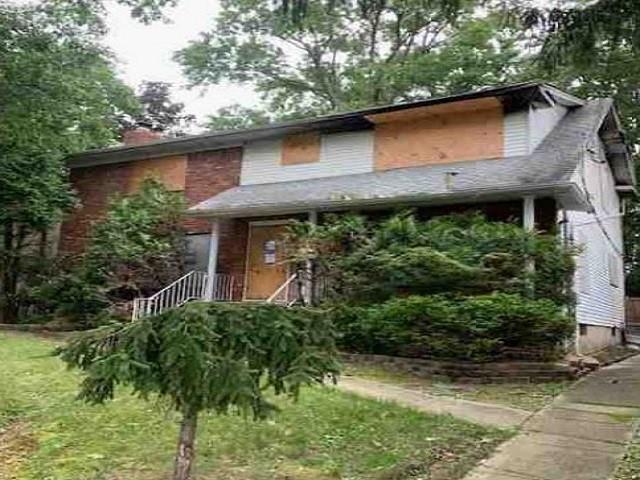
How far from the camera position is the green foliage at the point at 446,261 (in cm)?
976

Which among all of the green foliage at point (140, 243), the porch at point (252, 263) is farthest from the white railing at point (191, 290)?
the green foliage at point (140, 243)

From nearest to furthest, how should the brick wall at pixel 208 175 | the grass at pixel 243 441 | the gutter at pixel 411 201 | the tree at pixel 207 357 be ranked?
the tree at pixel 207 357 → the grass at pixel 243 441 → the gutter at pixel 411 201 → the brick wall at pixel 208 175

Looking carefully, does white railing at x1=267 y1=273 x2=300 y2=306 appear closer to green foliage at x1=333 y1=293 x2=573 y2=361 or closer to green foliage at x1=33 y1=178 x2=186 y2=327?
green foliage at x1=33 y1=178 x2=186 y2=327

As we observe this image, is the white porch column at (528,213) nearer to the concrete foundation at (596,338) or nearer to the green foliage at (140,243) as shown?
the concrete foundation at (596,338)

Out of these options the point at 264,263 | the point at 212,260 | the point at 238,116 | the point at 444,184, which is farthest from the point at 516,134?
the point at 238,116

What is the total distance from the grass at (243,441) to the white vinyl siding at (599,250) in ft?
23.0

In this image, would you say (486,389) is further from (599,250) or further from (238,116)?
(238,116)

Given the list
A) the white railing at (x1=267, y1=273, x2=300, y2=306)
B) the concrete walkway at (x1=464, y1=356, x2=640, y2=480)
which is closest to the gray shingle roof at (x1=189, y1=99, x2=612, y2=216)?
the white railing at (x1=267, y1=273, x2=300, y2=306)

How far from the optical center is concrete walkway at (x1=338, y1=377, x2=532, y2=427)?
6199mm

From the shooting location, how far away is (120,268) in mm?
13211

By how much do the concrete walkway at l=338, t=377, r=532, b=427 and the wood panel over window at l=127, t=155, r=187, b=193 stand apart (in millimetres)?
9541

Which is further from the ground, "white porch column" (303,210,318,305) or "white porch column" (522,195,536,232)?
"white porch column" (522,195,536,232)

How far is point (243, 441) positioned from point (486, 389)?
4.25 metres

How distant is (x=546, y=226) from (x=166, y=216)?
8.13 meters
